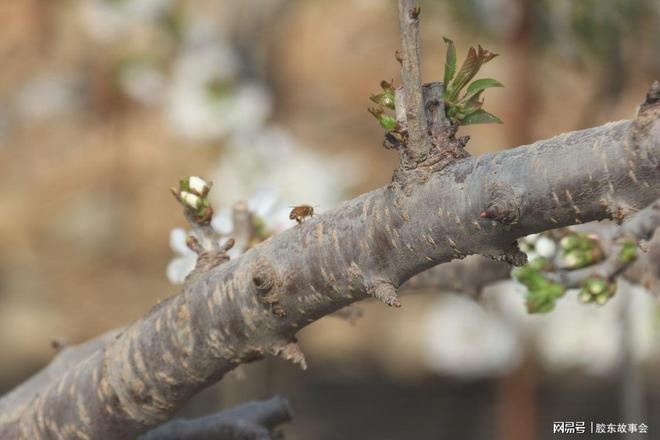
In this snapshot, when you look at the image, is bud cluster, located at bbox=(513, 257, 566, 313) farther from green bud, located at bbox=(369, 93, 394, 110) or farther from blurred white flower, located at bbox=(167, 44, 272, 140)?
blurred white flower, located at bbox=(167, 44, 272, 140)

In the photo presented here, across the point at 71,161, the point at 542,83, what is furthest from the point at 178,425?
the point at 71,161

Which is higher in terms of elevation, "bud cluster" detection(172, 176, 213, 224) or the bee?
"bud cluster" detection(172, 176, 213, 224)

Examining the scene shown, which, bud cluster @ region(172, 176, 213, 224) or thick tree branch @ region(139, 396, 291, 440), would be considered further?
thick tree branch @ region(139, 396, 291, 440)

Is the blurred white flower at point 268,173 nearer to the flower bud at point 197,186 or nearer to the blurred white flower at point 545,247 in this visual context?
the blurred white flower at point 545,247

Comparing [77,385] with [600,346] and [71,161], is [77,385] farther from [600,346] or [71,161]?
[71,161]

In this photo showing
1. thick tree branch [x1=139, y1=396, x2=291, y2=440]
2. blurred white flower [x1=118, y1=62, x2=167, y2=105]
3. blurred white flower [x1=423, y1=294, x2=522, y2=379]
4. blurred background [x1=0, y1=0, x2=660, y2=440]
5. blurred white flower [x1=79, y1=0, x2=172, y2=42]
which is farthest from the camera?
blurred white flower [x1=118, y1=62, x2=167, y2=105]

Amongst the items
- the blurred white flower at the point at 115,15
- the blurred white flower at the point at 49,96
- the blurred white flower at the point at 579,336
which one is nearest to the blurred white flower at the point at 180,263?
the blurred white flower at the point at 579,336

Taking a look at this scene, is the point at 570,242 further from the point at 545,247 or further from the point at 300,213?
the point at 300,213

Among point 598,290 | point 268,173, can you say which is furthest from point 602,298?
point 268,173

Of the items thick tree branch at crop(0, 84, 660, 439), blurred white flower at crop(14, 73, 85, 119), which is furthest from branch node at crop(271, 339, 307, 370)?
blurred white flower at crop(14, 73, 85, 119)
